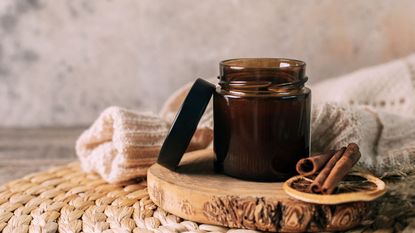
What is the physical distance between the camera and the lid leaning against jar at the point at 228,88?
776 millimetres

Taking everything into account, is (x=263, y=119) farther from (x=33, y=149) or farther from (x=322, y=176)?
(x=33, y=149)

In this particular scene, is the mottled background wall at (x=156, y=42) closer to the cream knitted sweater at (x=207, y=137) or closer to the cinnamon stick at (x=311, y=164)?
the cream knitted sweater at (x=207, y=137)

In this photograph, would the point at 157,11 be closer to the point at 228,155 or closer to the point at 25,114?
the point at 25,114

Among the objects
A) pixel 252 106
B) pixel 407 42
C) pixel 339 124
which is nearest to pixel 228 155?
pixel 252 106

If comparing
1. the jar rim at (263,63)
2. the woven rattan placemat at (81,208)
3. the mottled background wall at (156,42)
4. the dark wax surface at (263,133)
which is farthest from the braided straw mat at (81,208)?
the mottled background wall at (156,42)

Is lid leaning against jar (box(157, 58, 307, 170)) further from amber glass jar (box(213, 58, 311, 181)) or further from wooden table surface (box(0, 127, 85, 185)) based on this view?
wooden table surface (box(0, 127, 85, 185))

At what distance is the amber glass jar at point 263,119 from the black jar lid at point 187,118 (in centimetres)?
2

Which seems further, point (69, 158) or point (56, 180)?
point (69, 158)

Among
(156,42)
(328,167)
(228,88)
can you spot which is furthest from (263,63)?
(156,42)

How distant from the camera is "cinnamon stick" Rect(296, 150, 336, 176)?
2.45 ft

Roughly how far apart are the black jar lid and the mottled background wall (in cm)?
66

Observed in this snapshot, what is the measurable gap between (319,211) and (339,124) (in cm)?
29

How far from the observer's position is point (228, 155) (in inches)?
31.8

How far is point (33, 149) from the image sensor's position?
134 cm
